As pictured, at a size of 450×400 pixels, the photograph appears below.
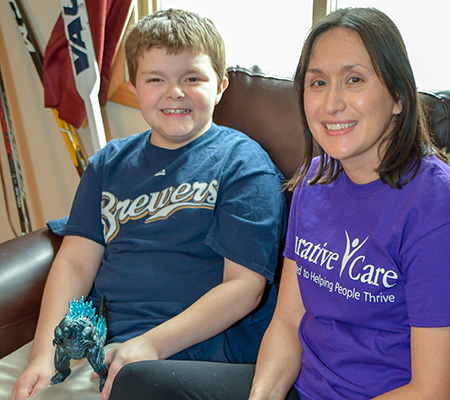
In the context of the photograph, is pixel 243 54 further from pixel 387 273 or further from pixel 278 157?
pixel 387 273

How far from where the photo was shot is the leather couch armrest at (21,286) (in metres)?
1.40

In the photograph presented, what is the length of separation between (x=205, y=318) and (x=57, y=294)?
39cm

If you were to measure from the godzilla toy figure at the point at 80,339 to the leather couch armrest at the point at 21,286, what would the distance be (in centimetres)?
34

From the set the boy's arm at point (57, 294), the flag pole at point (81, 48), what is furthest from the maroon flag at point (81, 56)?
the boy's arm at point (57, 294)

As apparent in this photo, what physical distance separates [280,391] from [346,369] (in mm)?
→ 141

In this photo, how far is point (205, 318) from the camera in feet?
4.08

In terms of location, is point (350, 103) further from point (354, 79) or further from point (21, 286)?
point (21, 286)

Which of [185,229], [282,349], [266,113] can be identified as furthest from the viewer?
[266,113]

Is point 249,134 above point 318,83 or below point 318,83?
below

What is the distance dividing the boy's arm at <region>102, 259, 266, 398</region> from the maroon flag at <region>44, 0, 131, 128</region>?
1.03m

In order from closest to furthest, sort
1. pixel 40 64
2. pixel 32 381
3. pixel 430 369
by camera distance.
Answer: pixel 430 369, pixel 32 381, pixel 40 64

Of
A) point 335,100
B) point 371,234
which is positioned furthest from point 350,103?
point 371,234

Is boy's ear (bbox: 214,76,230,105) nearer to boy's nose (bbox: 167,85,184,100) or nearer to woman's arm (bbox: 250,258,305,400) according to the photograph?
boy's nose (bbox: 167,85,184,100)

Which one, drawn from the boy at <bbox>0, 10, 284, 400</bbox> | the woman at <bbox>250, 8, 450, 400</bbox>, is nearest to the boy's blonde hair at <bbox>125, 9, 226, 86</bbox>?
the boy at <bbox>0, 10, 284, 400</bbox>
